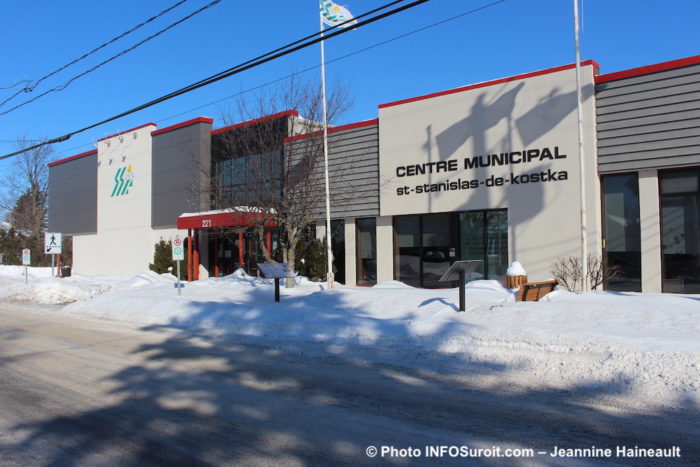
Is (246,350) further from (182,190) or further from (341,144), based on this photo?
(182,190)

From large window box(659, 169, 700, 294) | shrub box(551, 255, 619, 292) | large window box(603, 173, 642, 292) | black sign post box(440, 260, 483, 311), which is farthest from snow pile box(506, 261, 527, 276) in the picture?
black sign post box(440, 260, 483, 311)

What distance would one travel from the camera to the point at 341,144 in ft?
68.8

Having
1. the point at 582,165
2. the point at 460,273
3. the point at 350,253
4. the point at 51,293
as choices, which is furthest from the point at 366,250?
the point at 51,293

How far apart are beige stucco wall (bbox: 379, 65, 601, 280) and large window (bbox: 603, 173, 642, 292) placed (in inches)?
17.8

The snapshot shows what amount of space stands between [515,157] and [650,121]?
11.9 ft

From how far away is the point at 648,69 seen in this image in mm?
14781

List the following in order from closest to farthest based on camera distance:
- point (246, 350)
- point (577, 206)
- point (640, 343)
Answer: point (640, 343), point (246, 350), point (577, 206)

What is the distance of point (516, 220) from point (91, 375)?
12620mm

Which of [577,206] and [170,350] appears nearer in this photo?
[170,350]

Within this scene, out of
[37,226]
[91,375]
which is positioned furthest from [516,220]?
[37,226]

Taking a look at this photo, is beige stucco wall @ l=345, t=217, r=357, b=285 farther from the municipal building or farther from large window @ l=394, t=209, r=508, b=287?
large window @ l=394, t=209, r=508, b=287

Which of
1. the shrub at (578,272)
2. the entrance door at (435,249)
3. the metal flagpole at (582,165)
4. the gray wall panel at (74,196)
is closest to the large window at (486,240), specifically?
the entrance door at (435,249)

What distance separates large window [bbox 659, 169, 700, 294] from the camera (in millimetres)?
14484

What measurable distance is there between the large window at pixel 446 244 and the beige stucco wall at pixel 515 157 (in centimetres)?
40
